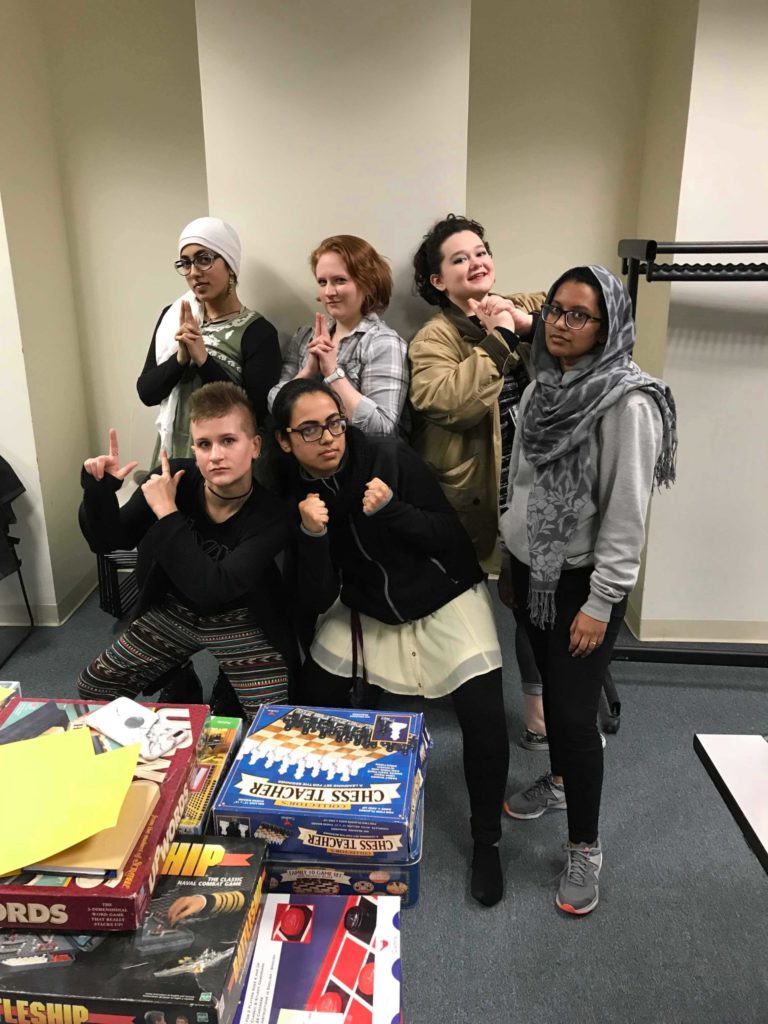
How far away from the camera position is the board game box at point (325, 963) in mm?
883

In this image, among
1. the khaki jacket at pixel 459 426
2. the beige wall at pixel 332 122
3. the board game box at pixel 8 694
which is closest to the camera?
the board game box at pixel 8 694

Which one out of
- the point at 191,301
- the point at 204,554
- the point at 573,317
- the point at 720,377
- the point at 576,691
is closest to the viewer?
the point at 573,317

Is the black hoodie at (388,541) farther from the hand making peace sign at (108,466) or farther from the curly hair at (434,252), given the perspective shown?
the curly hair at (434,252)

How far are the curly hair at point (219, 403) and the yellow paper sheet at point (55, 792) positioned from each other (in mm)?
848

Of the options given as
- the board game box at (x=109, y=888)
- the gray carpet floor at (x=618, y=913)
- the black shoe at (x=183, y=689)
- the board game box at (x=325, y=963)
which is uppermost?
the board game box at (x=109, y=888)

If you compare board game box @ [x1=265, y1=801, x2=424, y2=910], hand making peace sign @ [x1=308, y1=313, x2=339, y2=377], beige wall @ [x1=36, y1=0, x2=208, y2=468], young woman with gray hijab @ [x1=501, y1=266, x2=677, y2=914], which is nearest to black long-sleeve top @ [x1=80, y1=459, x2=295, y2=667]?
hand making peace sign @ [x1=308, y1=313, x2=339, y2=377]

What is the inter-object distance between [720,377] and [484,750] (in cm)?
159

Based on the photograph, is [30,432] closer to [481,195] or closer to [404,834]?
[481,195]

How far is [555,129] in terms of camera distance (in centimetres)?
279

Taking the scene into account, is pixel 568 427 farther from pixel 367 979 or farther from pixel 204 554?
pixel 367 979

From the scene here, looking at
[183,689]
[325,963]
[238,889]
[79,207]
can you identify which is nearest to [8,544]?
[183,689]

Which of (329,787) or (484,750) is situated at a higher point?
(329,787)

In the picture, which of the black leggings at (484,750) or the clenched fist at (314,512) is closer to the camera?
the clenched fist at (314,512)

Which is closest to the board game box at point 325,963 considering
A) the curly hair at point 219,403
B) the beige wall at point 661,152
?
the curly hair at point 219,403
